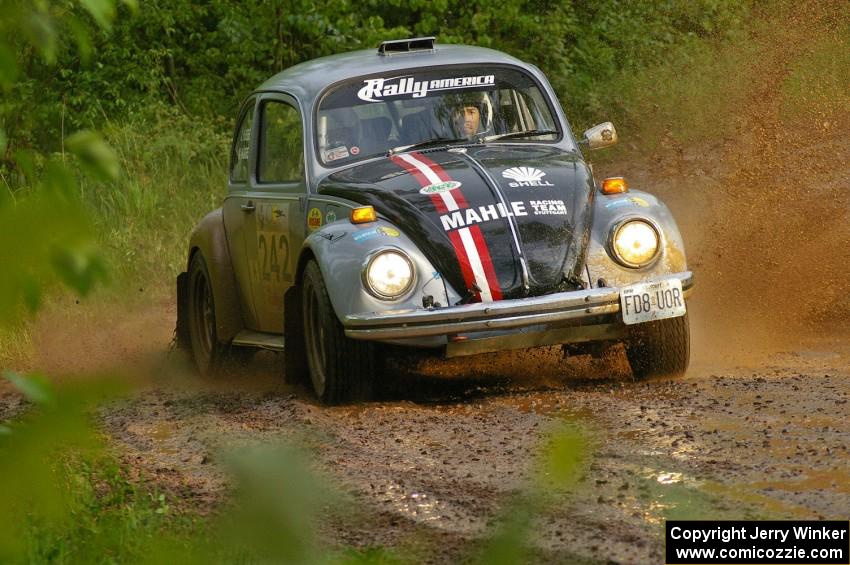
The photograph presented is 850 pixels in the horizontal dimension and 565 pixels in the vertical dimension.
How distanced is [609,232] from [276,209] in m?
2.08

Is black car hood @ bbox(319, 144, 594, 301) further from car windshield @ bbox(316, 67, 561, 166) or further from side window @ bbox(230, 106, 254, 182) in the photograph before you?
side window @ bbox(230, 106, 254, 182)

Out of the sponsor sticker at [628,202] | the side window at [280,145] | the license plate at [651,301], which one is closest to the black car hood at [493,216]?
the sponsor sticker at [628,202]

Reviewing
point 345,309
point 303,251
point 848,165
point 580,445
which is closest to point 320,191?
point 303,251

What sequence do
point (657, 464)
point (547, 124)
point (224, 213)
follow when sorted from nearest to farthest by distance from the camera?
1. point (657, 464)
2. point (547, 124)
3. point (224, 213)

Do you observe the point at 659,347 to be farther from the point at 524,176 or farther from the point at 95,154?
the point at 95,154

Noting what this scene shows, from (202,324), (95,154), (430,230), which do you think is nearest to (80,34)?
(95,154)

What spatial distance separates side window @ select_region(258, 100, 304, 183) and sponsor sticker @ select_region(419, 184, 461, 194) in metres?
1.15

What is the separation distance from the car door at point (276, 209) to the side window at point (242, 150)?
0.16 m

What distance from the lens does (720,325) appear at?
8.33 m

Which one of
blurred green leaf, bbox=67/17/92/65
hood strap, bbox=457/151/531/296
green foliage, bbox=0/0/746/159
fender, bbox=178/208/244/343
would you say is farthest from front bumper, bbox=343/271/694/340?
green foliage, bbox=0/0/746/159

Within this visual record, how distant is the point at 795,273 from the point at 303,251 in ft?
13.2

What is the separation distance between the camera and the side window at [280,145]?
745cm

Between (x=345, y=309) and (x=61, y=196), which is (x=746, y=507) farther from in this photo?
(x=61, y=196)

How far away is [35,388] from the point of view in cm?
96
